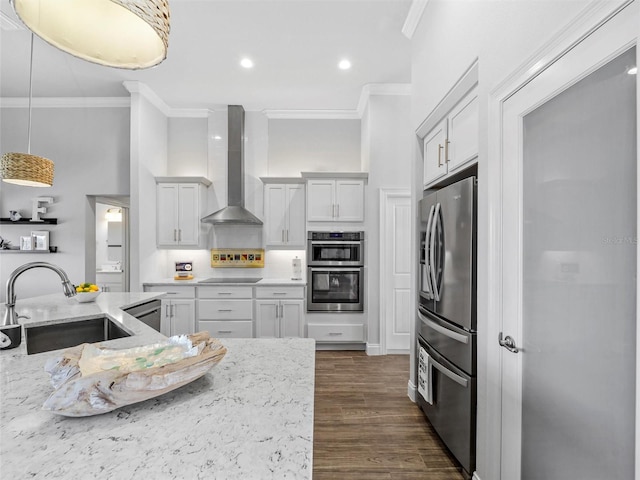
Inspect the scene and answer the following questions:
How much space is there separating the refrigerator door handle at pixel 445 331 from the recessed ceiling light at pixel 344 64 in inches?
106

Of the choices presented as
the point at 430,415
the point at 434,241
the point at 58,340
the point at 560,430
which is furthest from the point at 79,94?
the point at 560,430

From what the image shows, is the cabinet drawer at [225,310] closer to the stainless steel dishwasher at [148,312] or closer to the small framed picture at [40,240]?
the stainless steel dishwasher at [148,312]

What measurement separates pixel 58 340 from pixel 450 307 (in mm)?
2380

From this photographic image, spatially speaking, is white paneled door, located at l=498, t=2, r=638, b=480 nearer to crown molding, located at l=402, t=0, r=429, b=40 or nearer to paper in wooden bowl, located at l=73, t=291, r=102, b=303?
crown molding, located at l=402, t=0, r=429, b=40

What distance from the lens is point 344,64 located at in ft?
11.2

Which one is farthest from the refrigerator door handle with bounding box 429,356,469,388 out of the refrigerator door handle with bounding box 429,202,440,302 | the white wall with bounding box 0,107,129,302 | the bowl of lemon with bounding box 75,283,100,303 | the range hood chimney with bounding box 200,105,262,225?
the white wall with bounding box 0,107,129,302

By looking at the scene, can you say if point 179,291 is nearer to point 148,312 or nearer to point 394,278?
point 148,312

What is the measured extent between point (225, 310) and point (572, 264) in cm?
369

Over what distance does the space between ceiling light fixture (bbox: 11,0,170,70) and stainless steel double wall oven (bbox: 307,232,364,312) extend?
303cm

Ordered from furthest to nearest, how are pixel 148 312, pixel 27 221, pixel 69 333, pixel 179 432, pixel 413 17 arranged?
1. pixel 27 221
2. pixel 148 312
3. pixel 413 17
4. pixel 69 333
5. pixel 179 432

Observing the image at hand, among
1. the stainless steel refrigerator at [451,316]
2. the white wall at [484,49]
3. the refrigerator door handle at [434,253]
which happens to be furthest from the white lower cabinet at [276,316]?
the white wall at [484,49]

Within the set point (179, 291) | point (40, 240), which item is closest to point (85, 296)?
point (179, 291)

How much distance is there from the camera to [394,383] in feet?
10.0

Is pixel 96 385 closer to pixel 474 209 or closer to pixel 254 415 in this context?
pixel 254 415
